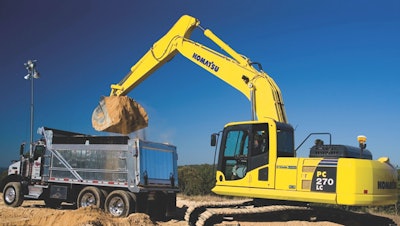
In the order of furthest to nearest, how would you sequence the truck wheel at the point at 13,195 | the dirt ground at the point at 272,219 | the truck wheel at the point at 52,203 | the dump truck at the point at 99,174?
the truck wheel at the point at 52,203
the truck wheel at the point at 13,195
the dump truck at the point at 99,174
the dirt ground at the point at 272,219

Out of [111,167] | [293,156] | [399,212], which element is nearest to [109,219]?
[111,167]

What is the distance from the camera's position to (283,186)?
10.2m

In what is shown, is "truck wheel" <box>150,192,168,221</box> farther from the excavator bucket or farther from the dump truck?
the excavator bucket

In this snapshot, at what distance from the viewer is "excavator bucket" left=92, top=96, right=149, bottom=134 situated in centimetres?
1694

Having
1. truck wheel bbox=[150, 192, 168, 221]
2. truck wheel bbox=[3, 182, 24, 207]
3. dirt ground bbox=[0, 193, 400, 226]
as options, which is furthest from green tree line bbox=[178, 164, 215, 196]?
dirt ground bbox=[0, 193, 400, 226]

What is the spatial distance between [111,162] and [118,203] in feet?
5.02

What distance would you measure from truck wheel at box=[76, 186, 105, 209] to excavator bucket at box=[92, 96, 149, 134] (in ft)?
7.40

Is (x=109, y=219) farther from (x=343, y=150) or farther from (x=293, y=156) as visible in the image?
(x=343, y=150)

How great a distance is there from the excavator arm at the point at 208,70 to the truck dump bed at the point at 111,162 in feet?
3.34

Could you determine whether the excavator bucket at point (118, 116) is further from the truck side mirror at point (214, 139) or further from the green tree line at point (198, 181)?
the green tree line at point (198, 181)

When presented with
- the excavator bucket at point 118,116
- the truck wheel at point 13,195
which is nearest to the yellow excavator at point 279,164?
the excavator bucket at point 118,116

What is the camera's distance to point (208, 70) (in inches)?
599

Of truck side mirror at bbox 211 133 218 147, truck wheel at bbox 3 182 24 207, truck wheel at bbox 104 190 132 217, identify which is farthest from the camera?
truck wheel at bbox 3 182 24 207

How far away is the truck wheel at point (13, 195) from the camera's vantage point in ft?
60.9
